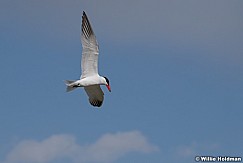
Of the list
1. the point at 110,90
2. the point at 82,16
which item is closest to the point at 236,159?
the point at 110,90

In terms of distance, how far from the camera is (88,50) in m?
23.1

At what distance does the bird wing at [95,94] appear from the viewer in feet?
82.8

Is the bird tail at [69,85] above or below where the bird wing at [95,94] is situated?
below

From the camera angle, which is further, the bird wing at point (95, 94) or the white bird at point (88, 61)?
the bird wing at point (95, 94)

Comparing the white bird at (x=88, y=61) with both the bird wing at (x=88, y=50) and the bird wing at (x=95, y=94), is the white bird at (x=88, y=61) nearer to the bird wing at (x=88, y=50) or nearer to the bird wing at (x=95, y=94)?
the bird wing at (x=88, y=50)

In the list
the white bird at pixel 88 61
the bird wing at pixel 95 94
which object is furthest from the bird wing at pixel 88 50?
the bird wing at pixel 95 94

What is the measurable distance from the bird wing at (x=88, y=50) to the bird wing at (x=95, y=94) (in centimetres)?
187

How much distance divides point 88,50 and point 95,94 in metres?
3.14

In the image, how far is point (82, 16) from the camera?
22891 mm

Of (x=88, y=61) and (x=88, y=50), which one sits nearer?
(x=88, y=50)

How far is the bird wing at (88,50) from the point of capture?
2289 cm

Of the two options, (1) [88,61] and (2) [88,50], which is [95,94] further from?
(2) [88,50]

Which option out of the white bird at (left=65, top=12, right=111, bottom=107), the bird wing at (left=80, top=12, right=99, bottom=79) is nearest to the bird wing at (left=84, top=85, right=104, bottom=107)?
the white bird at (left=65, top=12, right=111, bottom=107)

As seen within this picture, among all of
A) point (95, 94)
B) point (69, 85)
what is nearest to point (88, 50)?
point (69, 85)
